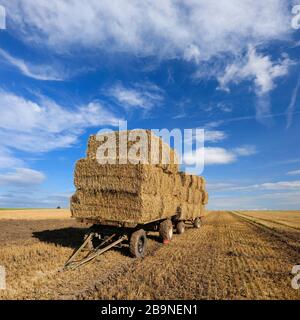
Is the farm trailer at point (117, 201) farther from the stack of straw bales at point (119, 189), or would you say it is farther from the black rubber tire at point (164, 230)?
the black rubber tire at point (164, 230)

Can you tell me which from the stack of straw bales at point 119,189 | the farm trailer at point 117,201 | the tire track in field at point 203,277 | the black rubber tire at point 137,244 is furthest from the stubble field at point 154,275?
the stack of straw bales at point 119,189

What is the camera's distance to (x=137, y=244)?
960 cm

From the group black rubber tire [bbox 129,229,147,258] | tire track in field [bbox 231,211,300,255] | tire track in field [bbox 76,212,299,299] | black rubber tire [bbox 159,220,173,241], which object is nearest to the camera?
tire track in field [bbox 76,212,299,299]

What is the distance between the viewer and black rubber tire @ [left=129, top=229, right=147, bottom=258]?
9.48 m

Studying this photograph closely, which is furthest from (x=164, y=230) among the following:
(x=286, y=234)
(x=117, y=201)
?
(x=286, y=234)

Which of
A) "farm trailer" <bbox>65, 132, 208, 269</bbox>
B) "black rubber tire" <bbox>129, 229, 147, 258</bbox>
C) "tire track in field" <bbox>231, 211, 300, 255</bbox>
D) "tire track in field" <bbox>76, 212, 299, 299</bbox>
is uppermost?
"farm trailer" <bbox>65, 132, 208, 269</bbox>

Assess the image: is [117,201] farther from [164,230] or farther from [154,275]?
[164,230]

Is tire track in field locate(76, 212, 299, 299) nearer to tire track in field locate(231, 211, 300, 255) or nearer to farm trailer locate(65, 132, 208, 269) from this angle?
farm trailer locate(65, 132, 208, 269)

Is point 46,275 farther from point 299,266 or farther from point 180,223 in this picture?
point 180,223

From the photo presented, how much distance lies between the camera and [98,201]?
996 cm

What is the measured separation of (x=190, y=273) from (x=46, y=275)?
3571 mm

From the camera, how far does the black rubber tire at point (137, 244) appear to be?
9.48 metres


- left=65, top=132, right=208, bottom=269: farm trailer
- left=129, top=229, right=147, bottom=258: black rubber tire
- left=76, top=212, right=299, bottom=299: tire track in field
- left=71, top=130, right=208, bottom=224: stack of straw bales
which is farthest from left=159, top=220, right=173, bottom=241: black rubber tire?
left=129, top=229, right=147, bottom=258: black rubber tire
